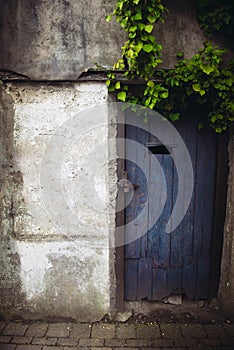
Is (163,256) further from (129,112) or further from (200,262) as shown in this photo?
(129,112)

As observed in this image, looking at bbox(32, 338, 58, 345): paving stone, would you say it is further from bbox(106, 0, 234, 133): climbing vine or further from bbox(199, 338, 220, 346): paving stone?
bbox(106, 0, 234, 133): climbing vine

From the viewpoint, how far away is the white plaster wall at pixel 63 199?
Answer: 3.04 m

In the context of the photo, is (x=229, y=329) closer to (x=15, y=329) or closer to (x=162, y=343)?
(x=162, y=343)

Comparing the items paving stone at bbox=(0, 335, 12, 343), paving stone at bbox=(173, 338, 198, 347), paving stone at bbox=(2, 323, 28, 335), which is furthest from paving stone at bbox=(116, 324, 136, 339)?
paving stone at bbox=(0, 335, 12, 343)

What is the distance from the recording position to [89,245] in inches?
126

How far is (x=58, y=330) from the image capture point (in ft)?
10.4

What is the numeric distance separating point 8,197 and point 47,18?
1.84 metres

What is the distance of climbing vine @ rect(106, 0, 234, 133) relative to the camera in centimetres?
266

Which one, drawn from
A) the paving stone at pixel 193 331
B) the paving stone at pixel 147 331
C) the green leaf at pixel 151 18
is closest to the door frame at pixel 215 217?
the paving stone at pixel 147 331

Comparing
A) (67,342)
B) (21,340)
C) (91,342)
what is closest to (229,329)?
(91,342)

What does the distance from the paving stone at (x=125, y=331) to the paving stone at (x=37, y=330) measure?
0.78 meters

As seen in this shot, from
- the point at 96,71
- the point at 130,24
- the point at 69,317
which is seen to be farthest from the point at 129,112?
the point at 69,317

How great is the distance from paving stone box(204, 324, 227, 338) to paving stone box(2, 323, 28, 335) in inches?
75.7

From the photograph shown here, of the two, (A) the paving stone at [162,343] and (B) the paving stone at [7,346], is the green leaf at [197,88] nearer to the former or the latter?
(A) the paving stone at [162,343]
